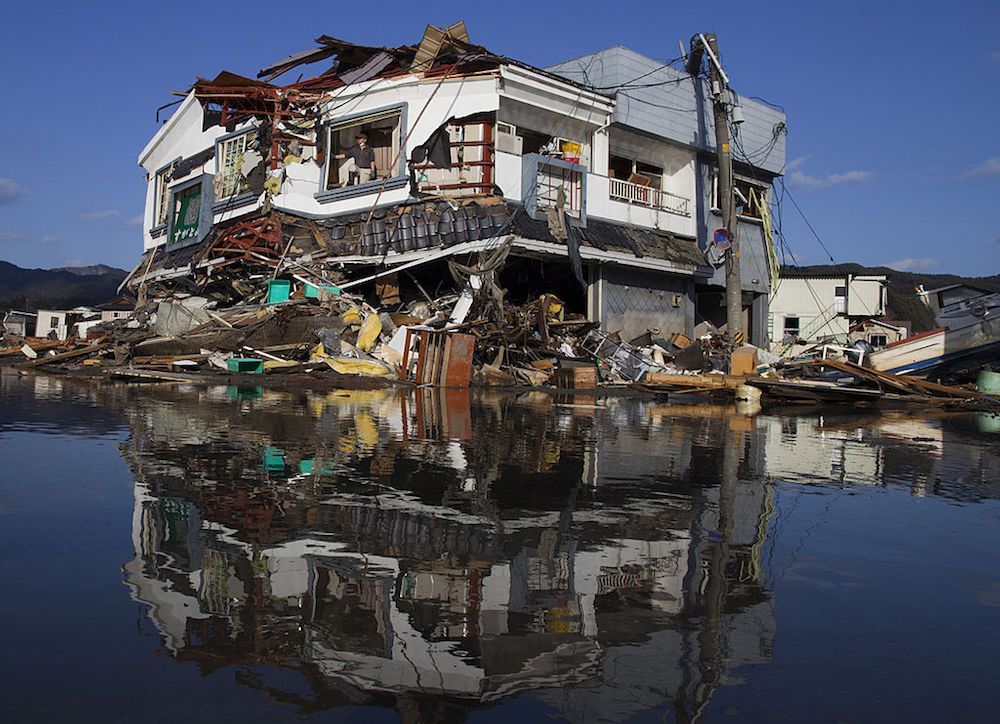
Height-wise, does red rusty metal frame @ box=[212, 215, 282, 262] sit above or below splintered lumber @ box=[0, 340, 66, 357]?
above

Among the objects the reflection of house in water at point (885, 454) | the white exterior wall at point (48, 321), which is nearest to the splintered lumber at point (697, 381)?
the reflection of house in water at point (885, 454)

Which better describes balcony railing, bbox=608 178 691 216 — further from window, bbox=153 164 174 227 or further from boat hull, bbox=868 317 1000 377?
window, bbox=153 164 174 227

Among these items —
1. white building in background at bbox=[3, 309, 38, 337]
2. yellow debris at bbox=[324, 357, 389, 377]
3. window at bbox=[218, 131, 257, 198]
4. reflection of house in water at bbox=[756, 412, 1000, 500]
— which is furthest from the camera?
white building in background at bbox=[3, 309, 38, 337]

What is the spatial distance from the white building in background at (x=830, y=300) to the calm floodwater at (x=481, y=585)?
147ft

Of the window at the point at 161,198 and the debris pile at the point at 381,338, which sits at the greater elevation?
the window at the point at 161,198

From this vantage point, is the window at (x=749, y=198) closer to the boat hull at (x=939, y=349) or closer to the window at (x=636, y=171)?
the window at (x=636, y=171)

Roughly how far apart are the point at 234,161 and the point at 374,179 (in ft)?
17.3

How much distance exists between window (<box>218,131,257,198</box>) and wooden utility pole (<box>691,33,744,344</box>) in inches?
542

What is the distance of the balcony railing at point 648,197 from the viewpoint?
24266 mm

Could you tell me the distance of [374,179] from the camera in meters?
22.7

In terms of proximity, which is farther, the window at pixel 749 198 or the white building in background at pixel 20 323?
the white building in background at pixel 20 323

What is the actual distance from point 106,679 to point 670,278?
80.2ft

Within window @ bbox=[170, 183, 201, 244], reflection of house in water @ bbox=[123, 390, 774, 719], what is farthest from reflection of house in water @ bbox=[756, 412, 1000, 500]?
Result: window @ bbox=[170, 183, 201, 244]

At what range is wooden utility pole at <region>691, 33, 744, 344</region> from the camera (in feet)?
78.3
